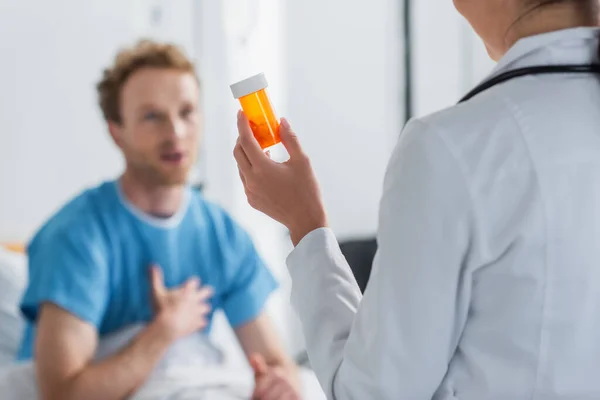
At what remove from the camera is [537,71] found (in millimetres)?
655

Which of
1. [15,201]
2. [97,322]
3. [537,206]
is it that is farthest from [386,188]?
[15,201]

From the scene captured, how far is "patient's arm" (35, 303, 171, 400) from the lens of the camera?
144cm

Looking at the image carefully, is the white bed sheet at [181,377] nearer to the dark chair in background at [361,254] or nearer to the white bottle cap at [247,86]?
the white bottle cap at [247,86]

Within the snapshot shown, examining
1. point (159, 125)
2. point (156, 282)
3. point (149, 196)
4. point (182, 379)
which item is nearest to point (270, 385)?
point (182, 379)

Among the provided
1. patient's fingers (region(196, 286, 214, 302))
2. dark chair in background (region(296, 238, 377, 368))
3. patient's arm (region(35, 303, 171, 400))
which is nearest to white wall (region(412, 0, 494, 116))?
dark chair in background (region(296, 238, 377, 368))

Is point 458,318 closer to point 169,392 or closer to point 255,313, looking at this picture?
point 169,392

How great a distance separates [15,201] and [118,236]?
2.74ft

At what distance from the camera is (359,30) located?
9.25 ft

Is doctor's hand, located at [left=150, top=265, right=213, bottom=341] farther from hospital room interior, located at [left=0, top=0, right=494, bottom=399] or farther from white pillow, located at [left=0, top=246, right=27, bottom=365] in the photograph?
white pillow, located at [left=0, top=246, right=27, bottom=365]

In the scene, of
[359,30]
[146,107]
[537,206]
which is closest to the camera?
[537,206]

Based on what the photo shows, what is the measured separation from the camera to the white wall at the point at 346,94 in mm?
2764

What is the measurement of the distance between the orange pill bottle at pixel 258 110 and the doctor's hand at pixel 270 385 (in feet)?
2.54

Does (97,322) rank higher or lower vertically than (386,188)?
lower

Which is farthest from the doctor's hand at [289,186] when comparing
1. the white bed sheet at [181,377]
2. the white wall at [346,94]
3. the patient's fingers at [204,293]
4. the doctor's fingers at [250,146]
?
the white wall at [346,94]
